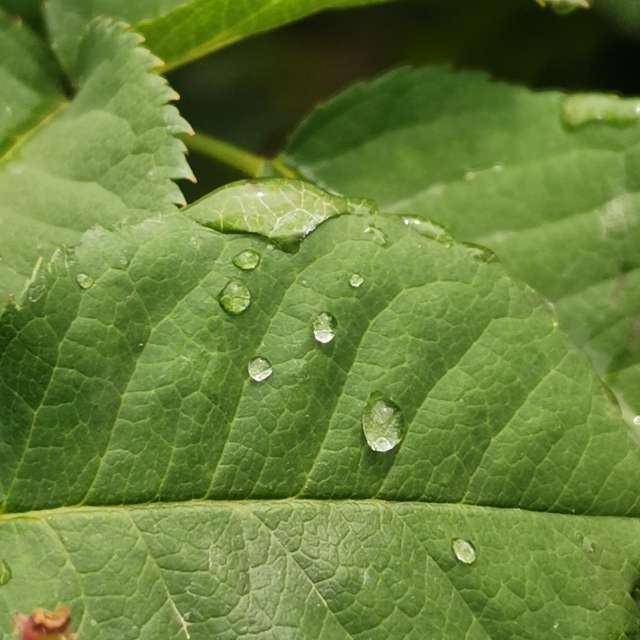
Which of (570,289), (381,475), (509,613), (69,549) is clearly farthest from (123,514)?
(570,289)

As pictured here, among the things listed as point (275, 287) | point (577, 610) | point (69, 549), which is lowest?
point (577, 610)

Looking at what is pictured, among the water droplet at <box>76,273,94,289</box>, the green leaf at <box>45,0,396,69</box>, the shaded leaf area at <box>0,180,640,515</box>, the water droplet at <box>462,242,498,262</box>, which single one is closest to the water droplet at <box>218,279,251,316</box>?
the shaded leaf area at <box>0,180,640,515</box>

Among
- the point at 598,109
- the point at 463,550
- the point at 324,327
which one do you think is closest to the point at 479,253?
the point at 324,327

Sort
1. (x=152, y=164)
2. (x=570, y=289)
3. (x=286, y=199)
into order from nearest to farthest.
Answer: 1. (x=286, y=199)
2. (x=152, y=164)
3. (x=570, y=289)

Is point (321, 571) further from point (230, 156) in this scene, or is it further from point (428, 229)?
point (230, 156)

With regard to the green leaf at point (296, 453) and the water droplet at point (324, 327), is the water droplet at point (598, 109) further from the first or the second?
the water droplet at point (324, 327)

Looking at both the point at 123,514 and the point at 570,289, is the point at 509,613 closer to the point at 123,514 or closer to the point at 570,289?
the point at 123,514

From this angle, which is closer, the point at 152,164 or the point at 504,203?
the point at 152,164
